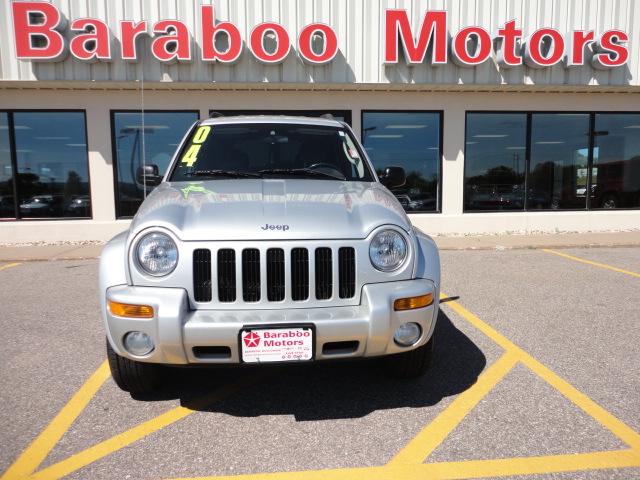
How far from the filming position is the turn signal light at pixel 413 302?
2439mm

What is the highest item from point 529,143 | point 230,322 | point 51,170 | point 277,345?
point 529,143

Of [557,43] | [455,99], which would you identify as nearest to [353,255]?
[455,99]

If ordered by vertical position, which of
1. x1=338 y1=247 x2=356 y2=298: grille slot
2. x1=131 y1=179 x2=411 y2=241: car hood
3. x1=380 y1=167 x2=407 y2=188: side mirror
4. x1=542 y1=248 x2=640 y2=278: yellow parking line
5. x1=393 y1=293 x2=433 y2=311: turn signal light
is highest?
x1=380 y1=167 x2=407 y2=188: side mirror

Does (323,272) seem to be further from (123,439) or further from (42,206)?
(42,206)

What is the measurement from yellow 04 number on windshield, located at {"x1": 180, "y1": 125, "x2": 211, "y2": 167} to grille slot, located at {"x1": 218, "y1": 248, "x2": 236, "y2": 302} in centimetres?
153

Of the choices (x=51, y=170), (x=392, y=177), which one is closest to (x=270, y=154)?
(x=392, y=177)

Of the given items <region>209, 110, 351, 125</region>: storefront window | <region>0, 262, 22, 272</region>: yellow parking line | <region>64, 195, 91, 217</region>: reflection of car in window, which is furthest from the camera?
<region>64, 195, 91, 217</region>: reflection of car in window

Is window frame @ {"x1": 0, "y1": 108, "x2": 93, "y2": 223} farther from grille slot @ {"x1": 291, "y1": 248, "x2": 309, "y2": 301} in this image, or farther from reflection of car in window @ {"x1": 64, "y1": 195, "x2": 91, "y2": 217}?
grille slot @ {"x1": 291, "y1": 248, "x2": 309, "y2": 301}

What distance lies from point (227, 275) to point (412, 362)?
1.36 meters

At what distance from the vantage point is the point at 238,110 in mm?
9891

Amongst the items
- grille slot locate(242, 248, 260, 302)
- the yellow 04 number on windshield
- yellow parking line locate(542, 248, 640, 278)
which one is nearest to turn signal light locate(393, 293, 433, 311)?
grille slot locate(242, 248, 260, 302)

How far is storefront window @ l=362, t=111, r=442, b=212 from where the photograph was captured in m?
10.5

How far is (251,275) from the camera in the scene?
2.42m

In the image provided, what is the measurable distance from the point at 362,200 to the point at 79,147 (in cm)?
927
